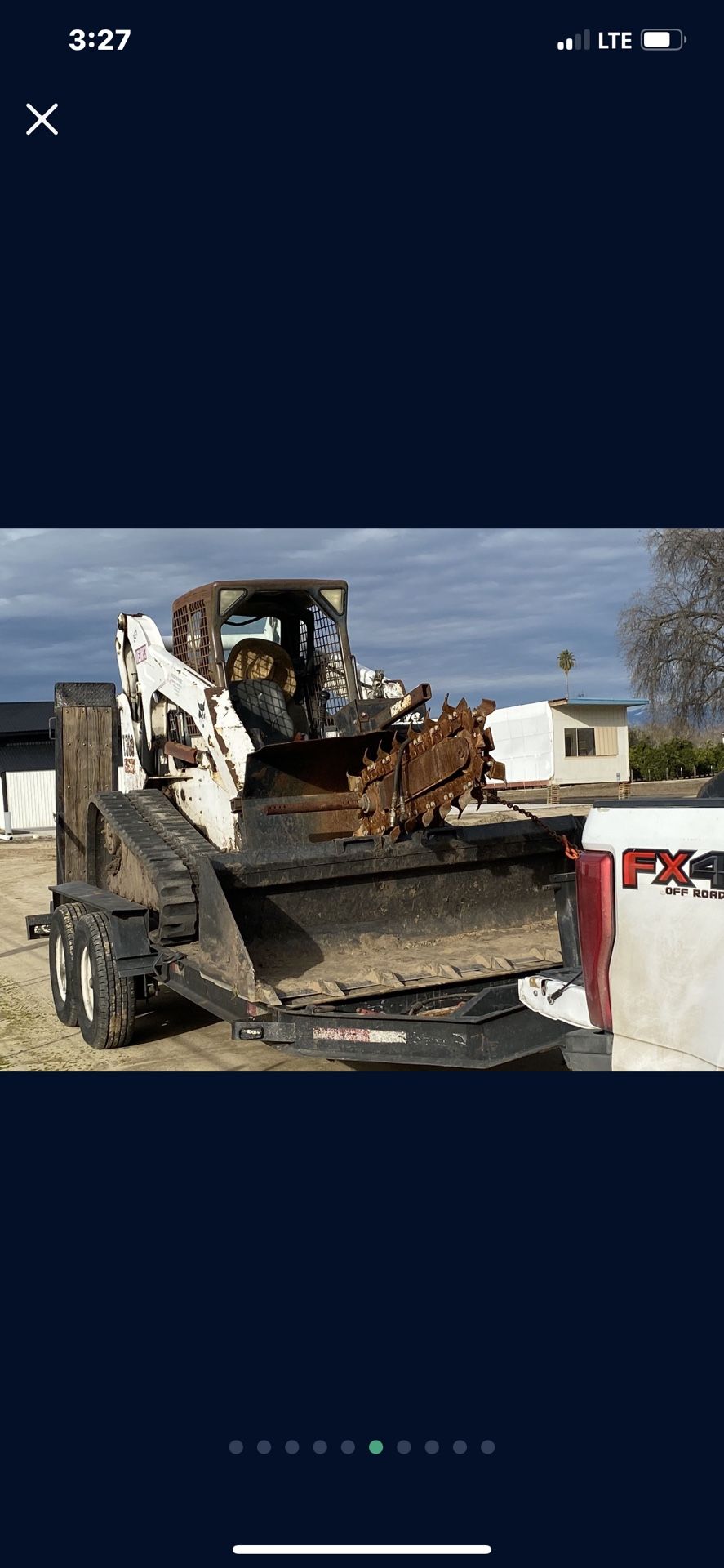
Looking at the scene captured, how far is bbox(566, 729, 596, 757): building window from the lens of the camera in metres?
43.5

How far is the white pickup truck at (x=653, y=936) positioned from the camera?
9.71 feet

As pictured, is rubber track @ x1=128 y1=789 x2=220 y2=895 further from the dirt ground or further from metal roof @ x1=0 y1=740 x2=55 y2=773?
metal roof @ x1=0 y1=740 x2=55 y2=773

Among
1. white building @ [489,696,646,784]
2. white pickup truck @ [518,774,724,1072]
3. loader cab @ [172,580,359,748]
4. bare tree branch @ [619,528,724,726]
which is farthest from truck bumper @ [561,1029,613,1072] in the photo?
white building @ [489,696,646,784]

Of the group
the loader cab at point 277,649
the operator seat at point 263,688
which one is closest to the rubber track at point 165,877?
the loader cab at point 277,649

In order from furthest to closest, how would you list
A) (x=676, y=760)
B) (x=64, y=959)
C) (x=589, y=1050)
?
(x=676, y=760), (x=64, y=959), (x=589, y=1050)

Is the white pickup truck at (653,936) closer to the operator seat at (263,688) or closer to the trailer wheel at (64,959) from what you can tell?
the operator seat at (263,688)

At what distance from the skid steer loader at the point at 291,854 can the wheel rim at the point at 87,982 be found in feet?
0.10

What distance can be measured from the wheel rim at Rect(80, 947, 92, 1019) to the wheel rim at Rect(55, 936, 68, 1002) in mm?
533

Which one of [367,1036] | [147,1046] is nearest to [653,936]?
[367,1036]

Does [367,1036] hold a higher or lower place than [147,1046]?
higher

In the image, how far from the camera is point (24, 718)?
35.8 m

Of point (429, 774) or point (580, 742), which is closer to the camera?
point (429, 774)

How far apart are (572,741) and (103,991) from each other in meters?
36.8

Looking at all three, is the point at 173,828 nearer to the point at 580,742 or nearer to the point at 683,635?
the point at 683,635
